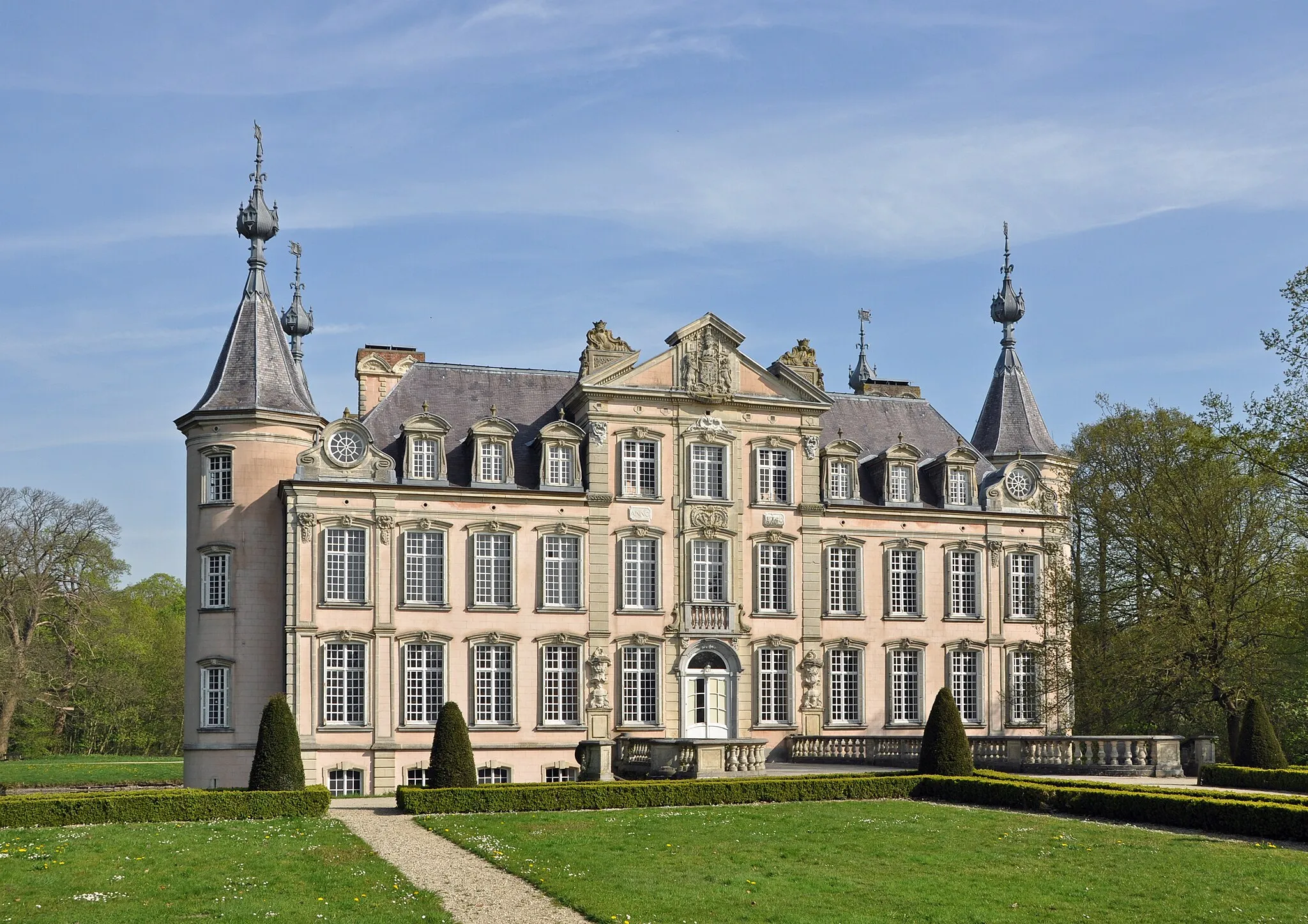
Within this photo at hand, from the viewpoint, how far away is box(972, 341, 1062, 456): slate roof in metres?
44.8

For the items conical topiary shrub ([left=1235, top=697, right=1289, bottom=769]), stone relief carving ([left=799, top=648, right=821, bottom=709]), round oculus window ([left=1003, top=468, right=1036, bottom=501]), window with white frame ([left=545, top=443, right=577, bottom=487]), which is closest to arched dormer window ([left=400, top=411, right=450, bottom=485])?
window with white frame ([left=545, top=443, right=577, bottom=487])

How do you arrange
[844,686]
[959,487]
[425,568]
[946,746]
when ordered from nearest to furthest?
1. [946,746]
2. [425,568]
3. [844,686]
4. [959,487]

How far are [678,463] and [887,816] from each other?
1611 cm

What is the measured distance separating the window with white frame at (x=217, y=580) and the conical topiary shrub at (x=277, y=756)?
30.2 feet

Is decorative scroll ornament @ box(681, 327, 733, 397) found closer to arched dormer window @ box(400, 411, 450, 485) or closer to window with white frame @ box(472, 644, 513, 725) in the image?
arched dormer window @ box(400, 411, 450, 485)

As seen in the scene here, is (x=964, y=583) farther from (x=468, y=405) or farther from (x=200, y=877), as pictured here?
(x=200, y=877)

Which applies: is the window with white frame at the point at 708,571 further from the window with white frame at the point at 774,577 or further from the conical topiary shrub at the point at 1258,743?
the conical topiary shrub at the point at 1258,743

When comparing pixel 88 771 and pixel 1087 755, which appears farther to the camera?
pixel 88 771

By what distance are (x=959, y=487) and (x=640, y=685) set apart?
36.9 feet

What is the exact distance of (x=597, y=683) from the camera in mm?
37969

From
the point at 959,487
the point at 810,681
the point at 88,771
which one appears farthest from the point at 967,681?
the point at 88,771

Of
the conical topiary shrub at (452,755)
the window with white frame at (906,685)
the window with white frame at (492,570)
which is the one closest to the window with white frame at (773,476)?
the window with white frame at (906,685)

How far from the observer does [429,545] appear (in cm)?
3747

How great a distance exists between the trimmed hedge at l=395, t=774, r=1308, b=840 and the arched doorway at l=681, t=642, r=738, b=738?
9.99 meters
